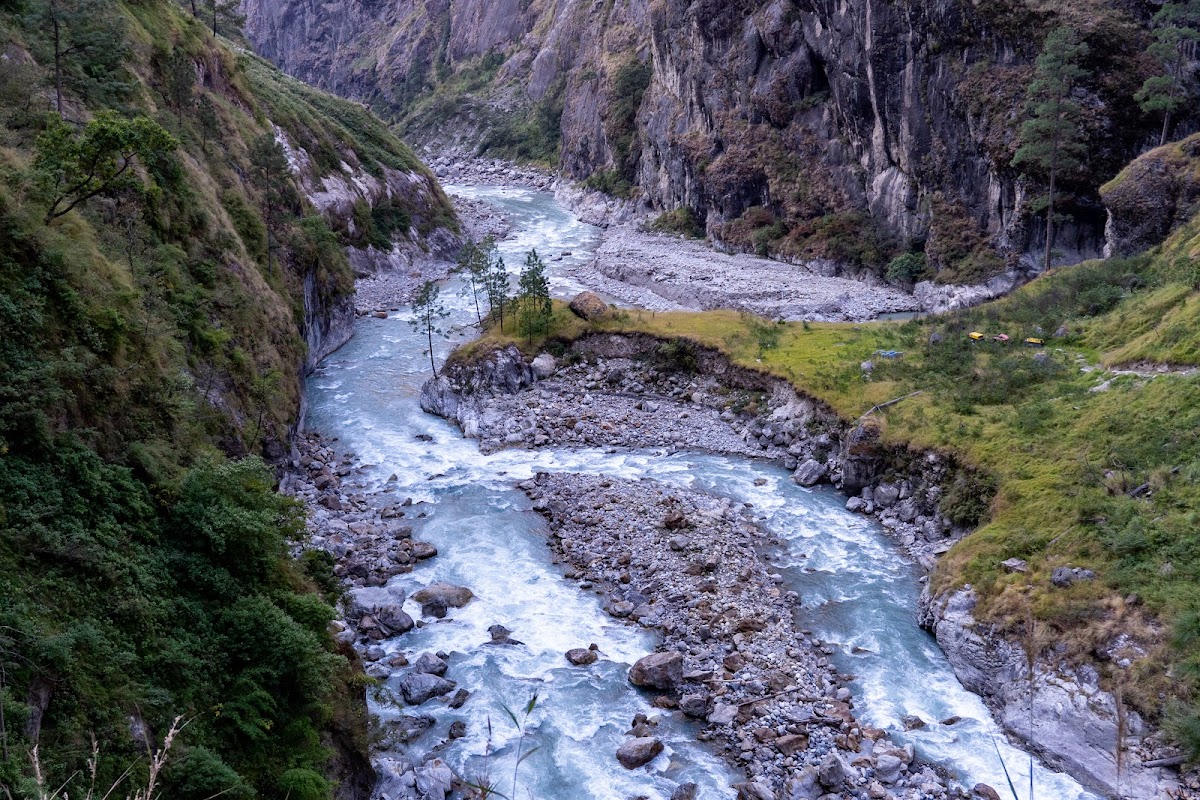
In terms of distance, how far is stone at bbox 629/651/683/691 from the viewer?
69.1 ft

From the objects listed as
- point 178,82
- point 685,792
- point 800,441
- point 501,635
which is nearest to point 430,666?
A: point 501,635

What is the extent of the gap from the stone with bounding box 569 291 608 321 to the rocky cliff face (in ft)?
98.6

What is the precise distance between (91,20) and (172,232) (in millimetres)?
11327

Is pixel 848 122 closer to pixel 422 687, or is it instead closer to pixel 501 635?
pixel 501 635

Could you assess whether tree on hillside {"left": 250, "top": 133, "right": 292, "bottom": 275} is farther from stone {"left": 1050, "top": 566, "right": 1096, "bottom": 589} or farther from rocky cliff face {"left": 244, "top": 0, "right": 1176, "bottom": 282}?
rocky cliff face {"left": 244, "top": 0, "right": 1176, "bottom": 282}

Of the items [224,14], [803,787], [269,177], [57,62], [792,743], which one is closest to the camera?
[803,787]

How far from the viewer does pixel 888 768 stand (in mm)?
18125

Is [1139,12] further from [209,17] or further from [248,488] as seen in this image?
[209,17]

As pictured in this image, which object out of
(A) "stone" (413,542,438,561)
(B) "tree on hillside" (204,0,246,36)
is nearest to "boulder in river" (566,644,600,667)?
(A) "stone" (413,542,438,561)

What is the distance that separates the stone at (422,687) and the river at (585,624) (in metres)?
0.61

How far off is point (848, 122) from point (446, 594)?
6599cm

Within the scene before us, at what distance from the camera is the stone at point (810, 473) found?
33562 mm

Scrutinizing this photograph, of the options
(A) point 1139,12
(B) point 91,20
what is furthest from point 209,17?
(A) point 1139,12

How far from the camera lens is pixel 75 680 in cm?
1252
